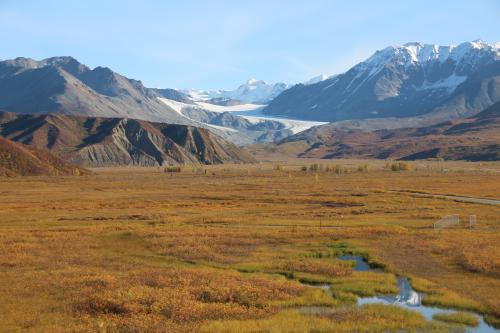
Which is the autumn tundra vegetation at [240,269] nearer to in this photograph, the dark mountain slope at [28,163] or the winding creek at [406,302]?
the winding creek at [406,302]

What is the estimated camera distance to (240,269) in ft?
117

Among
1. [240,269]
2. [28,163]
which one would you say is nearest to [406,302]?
[240,269]

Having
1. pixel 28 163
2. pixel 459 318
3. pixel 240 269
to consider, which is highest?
pixel 28 163

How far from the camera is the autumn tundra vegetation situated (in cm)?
2470

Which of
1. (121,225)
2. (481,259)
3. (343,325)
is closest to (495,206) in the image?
(481,259)

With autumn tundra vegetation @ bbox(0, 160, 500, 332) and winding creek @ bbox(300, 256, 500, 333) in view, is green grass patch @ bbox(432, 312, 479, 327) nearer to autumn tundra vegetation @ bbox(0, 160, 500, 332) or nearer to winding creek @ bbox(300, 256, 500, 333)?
autumn tundra vegetation @ bbox(0, 160, 500, 332)

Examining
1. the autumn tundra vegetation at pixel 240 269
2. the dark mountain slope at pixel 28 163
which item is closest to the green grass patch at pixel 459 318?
the autumn tundra vegetation at pixel 240 269

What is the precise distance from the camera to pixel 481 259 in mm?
36281

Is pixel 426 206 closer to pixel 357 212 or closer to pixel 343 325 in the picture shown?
pixel 357 212

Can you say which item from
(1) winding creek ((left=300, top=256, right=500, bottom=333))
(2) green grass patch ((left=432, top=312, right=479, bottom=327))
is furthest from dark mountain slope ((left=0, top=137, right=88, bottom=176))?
(2) green grass patch ((left=432, top=312, right=479, bottom=327))

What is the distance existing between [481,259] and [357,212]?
32.6m

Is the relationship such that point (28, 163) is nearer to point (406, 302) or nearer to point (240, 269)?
point (240, 269)

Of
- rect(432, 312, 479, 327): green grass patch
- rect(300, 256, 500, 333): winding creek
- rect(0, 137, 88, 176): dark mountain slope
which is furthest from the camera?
rect(0, 137, 88, 176): dark mountain slope

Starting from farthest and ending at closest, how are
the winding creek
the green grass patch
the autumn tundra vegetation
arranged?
1. the autumn tundra vegetation
2. the green grass patch
3. the winding creek
